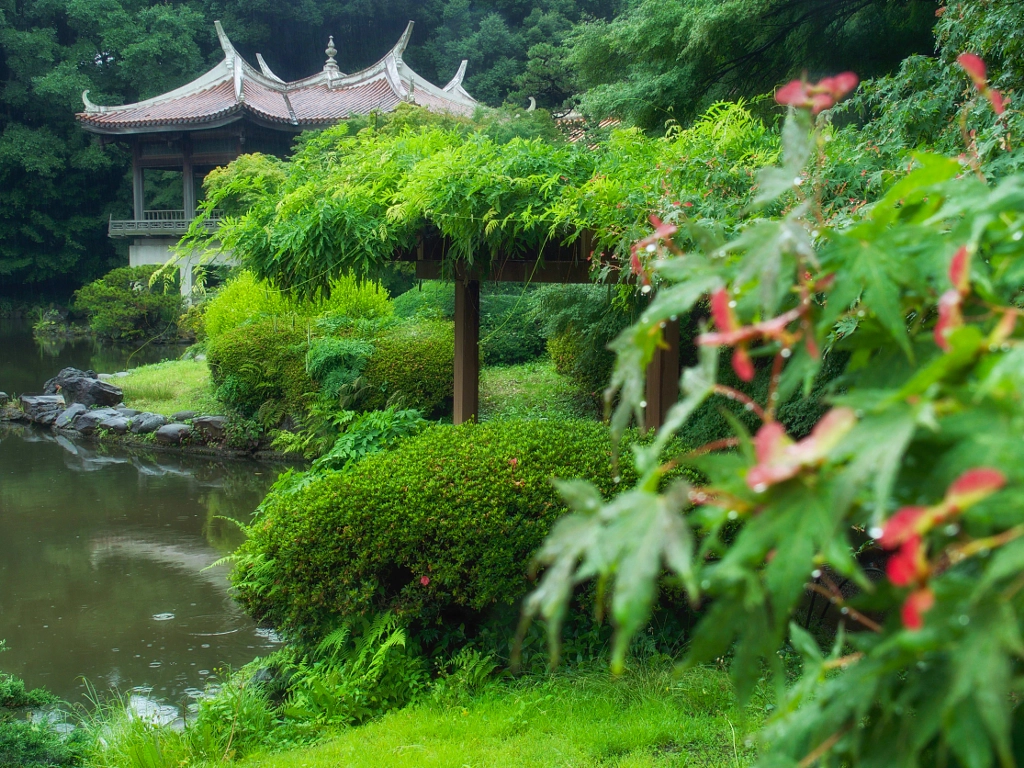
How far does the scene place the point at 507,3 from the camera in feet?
94.9

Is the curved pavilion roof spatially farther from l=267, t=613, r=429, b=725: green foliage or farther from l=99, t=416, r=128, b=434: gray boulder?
l=267, t=613, r=429, b=725: green foliage

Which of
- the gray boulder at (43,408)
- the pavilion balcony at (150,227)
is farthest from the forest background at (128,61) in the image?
the gray boulder at (43,408)

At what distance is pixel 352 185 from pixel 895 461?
155 inches

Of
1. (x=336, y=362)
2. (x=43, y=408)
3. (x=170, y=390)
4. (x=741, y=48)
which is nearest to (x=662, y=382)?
(x=741, y=48)

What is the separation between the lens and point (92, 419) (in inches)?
439

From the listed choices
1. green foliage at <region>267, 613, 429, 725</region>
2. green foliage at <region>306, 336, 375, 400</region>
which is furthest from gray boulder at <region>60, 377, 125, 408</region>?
green foliage at <region>267, 613, 429, 725</region>

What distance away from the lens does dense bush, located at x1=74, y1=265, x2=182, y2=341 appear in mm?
20172

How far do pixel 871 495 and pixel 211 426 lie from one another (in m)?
10.3

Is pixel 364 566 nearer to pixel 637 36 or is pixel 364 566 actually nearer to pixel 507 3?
pixel 637 36

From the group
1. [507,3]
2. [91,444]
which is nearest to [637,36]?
[91,444]

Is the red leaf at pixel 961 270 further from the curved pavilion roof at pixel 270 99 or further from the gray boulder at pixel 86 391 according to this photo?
the curved pavilion roof at pixel 270 99

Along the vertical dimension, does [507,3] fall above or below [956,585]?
above

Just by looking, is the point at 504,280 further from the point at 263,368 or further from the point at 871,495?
the point at 263,368

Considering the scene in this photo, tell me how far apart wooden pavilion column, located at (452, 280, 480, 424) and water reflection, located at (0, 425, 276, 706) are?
5.73 feet
